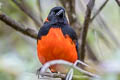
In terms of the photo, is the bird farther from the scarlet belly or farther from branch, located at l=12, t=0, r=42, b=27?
branch, located at l=12, t=0, r=42, b=27

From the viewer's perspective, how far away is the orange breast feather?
2762mm

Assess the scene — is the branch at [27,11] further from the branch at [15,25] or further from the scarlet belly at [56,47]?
the scarlet belly at [56,47]

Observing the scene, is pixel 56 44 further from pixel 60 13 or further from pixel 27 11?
pixel 27 11

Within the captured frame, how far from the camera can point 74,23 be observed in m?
3.42

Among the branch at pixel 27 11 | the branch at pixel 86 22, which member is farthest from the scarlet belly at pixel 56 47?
the branch at pixel 27 11

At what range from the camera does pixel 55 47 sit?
9.05 ft

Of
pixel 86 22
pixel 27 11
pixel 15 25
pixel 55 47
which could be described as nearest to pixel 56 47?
pixel 55 47

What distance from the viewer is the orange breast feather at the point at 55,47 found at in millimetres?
2762

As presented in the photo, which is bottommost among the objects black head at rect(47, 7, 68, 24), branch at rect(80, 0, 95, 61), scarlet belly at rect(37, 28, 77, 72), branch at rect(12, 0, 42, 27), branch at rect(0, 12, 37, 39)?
scarlet belly at rect(37, 28, 77, 72)

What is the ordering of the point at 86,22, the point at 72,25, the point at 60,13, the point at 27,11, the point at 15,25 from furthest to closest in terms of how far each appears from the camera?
the point at 72,25
the point at 27,11
the point at 60,13
the point at 15,25
the point at 86,22

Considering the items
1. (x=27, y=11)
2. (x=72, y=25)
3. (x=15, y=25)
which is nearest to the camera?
(x=15, y=25)

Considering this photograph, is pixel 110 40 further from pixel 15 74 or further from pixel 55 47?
pixel 15 74

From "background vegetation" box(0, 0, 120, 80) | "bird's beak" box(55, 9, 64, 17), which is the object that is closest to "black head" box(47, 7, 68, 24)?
"bird's beak" box(55, 9, 64, 17)

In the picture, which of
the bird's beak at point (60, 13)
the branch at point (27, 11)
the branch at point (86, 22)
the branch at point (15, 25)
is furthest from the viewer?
the branch at point (27, 11)
